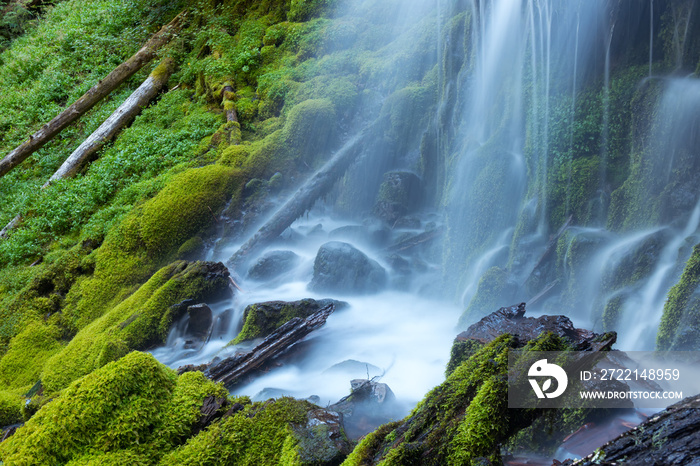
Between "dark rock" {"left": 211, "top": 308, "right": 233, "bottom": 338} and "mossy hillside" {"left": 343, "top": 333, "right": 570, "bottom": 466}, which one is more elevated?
"dark rock" {"left": 211, "top": 308, "right": 233, "bottom": 338}

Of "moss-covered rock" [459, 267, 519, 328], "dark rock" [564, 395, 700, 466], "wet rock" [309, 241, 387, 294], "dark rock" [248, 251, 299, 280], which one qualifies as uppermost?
"dark rock" [248, 251, 299, 280]

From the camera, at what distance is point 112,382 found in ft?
9.52

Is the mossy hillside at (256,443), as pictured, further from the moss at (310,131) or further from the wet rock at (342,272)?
the moss at (310,131)

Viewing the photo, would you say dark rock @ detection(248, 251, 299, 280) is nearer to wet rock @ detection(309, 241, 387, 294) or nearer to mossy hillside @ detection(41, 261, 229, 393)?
wet rock @ detection(309, 241, 387, 294)

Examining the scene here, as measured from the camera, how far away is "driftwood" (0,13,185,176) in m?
11.7

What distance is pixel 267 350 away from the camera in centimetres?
513

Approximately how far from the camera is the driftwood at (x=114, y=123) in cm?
1060

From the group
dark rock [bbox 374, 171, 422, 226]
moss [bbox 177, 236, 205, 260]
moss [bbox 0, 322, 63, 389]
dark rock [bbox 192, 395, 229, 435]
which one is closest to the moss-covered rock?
dark rock [bbox 374, 171, 422, 226]

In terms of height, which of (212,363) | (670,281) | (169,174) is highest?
(169,174)

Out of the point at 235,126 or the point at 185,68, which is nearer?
the point at 235,126

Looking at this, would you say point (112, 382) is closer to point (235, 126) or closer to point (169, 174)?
point (169, 174)

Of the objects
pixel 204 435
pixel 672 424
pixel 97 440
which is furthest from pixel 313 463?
pixel 672 424

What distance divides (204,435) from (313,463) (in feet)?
2.33

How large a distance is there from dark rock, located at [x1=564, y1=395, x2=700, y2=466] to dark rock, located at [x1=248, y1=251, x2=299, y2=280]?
5866mm
